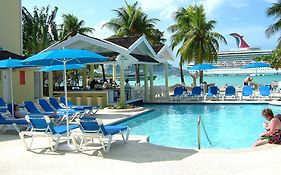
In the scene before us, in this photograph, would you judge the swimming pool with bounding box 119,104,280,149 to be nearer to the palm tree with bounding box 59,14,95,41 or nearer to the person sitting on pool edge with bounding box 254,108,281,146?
the person sitting on pool edge with bounding box 254,108,281,146

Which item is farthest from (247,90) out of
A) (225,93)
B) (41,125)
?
(41,125)

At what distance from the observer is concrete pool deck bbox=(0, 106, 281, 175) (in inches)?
278

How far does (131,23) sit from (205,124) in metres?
22.8

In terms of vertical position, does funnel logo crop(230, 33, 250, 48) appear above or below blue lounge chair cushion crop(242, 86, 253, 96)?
above

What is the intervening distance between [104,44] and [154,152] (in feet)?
42.4

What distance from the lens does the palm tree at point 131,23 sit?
36938 mm

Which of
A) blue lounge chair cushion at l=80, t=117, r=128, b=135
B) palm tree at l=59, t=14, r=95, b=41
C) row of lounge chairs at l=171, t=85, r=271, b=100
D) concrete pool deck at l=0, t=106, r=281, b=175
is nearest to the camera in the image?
concrete pool deck at l=0, t=106, r=281, b=175

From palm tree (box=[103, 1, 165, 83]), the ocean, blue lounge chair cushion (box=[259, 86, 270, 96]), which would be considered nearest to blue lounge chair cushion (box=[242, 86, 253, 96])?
blue lounge chair cushion (box=[259, 86, 270, 96])

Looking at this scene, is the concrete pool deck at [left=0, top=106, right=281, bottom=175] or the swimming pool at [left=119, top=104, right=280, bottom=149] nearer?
the concrete pool deck at [left=0, top=106, right=281, bottom=175]

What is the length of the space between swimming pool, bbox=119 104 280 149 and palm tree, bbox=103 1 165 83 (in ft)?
53.9

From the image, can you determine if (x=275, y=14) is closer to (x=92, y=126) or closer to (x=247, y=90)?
(x=247, y=90)

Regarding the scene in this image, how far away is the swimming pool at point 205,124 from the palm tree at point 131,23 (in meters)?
16.4

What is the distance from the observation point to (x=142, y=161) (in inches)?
306

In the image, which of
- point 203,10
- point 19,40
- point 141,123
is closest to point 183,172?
point 141,123
